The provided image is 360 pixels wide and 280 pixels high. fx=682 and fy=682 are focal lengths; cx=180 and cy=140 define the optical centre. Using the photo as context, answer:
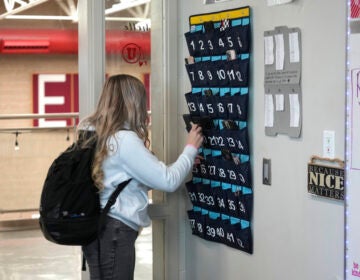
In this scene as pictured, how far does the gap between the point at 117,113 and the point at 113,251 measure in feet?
1.98

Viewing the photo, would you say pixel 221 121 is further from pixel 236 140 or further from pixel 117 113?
pixel 117 113

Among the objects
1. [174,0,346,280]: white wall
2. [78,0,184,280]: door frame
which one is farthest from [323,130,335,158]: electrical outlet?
[78,0,184,280]: door frame

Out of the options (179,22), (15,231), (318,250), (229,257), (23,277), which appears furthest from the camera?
(15,231)

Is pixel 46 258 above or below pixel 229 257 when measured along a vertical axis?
below

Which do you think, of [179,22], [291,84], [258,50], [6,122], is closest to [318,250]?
[291,84]

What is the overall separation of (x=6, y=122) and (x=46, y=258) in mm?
4205

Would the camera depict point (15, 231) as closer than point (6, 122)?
Yes

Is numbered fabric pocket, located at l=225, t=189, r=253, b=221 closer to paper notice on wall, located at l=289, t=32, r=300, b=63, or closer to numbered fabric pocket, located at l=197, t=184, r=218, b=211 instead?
numbered fabric pocket, located at l=197, t=184, r=218, b=211

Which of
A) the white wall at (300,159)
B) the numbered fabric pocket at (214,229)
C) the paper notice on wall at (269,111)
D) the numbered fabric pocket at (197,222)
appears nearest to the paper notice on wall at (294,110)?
the white wall at (300,159)

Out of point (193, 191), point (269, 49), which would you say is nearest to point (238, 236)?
point (193, 191)

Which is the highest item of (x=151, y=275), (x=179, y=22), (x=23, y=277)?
(x=179, y=22)

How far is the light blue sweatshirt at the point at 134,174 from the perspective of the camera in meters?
2.88

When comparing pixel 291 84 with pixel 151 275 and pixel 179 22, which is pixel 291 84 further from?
pixel 151 275

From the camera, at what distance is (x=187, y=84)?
11.8ft
